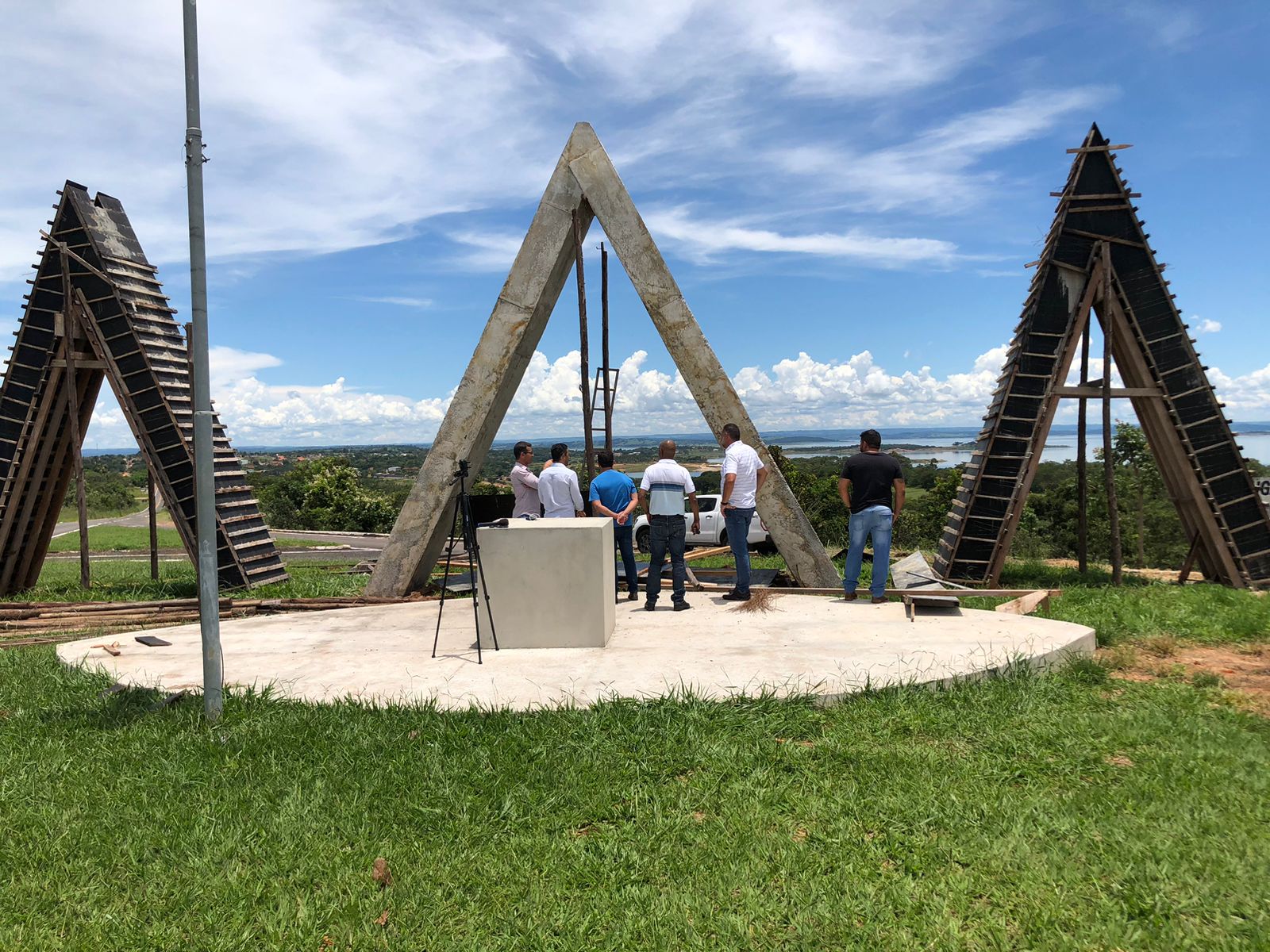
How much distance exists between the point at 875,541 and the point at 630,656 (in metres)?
3.24

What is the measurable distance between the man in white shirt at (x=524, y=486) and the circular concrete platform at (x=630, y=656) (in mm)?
1498

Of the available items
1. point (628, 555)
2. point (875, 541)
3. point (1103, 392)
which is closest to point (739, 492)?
point (875, 541)

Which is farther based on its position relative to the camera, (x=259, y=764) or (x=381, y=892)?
(x=259, y=764)

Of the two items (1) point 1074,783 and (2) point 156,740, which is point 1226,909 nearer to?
(1) point 1074,783

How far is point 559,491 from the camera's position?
30.5 ft

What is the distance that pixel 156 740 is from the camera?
5512mm

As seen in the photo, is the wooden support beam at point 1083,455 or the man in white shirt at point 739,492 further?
the wooden support beam at point 1083,455

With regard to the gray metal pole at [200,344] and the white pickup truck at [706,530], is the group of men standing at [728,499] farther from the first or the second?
the white pickup truck at [706,530]

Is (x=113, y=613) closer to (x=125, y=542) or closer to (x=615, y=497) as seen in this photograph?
(x=615, y=497)

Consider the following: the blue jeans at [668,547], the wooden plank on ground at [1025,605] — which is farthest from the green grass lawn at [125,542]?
the wooden plank on ground at [1025,605]

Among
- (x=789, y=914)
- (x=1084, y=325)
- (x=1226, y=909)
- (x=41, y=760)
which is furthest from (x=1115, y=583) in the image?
(x=41, y=760)

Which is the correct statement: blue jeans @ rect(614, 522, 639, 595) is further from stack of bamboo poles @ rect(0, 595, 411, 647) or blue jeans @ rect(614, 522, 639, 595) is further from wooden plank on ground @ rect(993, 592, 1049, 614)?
wooden plank on ground @ rect(993, 592, 1049, 614)

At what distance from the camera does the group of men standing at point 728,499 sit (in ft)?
28.7

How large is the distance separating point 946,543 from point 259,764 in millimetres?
10131
